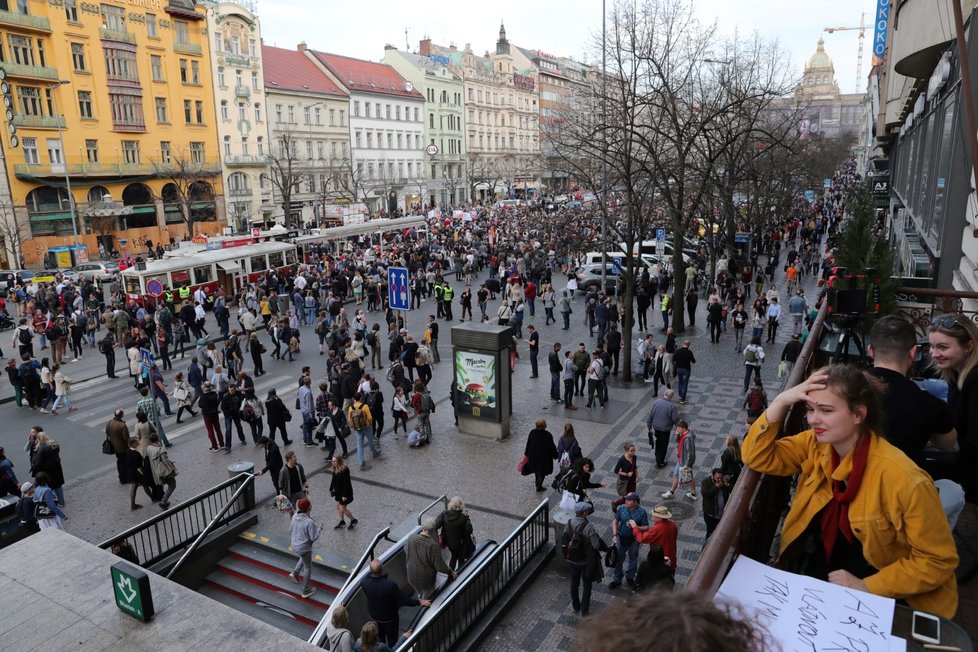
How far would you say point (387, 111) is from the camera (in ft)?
252

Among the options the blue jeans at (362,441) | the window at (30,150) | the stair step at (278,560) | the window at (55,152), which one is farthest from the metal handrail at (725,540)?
the window at (55,152)

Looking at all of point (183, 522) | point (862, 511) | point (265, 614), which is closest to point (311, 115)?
point (183, 522)

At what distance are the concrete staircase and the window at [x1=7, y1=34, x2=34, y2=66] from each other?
48.4 meters

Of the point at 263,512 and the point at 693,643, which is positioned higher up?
the point at 693,643

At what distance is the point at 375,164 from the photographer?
2987 inches

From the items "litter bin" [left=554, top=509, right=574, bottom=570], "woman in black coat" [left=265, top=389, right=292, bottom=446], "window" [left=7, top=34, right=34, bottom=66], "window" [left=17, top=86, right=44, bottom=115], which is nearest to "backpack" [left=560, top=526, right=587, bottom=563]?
"litter bin" [left=554, top=509, right=574, bottom=570]

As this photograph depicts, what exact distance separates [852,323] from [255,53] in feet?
211

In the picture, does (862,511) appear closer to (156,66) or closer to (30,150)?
(30,150)

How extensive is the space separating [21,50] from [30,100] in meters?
3.19

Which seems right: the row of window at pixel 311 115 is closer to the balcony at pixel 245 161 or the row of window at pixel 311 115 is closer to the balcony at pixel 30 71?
the balcony at pixel 245 161

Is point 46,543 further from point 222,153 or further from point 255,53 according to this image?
point 255,53

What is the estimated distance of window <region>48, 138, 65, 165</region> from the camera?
156 ft

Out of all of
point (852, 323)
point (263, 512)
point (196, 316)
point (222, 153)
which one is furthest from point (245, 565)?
point (222, 153)

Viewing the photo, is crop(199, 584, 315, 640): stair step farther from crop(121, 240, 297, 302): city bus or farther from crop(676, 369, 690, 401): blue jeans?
crop(121, 240, 297, 302): city bus
